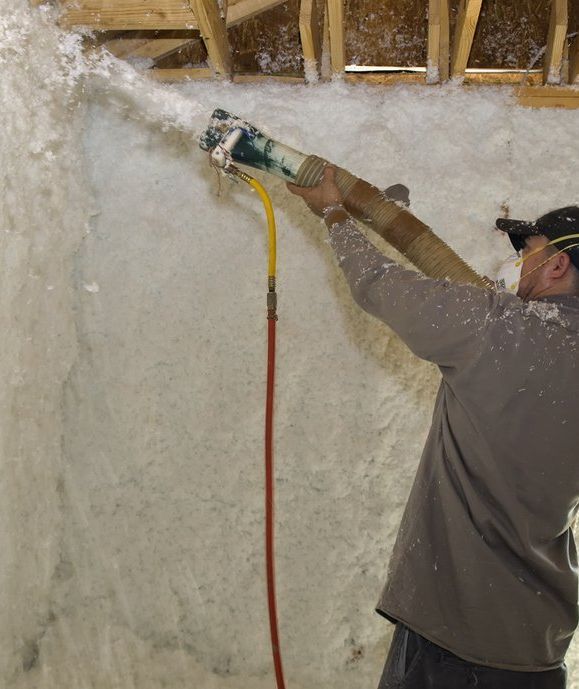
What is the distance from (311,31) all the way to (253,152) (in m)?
0.65

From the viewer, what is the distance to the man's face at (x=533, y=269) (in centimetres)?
135

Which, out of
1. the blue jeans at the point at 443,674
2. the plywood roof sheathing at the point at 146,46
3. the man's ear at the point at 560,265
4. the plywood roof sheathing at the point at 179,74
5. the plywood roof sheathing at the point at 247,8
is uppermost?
the plywood roof sheathing at the point at 247,8

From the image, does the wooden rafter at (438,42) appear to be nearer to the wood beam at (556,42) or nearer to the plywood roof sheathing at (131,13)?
the wood beam at (556,42)

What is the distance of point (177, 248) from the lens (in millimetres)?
2168

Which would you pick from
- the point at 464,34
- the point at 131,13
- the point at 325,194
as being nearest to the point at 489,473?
the point at 325,194

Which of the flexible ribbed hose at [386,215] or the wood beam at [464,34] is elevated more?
the wood beam at [464,34]

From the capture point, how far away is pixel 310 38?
2.02m

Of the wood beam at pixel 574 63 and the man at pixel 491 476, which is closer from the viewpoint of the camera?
the man at pixel 491 476

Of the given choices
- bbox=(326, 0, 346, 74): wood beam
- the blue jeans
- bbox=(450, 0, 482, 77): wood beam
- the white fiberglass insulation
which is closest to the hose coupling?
the white fiberglass insulation

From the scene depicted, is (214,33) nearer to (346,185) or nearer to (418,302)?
(346,185)

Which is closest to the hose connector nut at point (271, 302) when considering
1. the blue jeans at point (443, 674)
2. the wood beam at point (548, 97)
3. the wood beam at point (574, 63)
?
the blue jeans at point (443, 674)

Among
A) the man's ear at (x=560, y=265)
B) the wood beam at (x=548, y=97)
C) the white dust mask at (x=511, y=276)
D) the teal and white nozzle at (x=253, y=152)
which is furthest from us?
the wood beam at (x=548, y=97)

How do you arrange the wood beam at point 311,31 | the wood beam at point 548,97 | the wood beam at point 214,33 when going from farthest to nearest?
the wood beam at point 548,97, the wood beam at point 311,31, the wood beam at point 214,33

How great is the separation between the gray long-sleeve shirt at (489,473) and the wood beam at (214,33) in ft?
2.95
